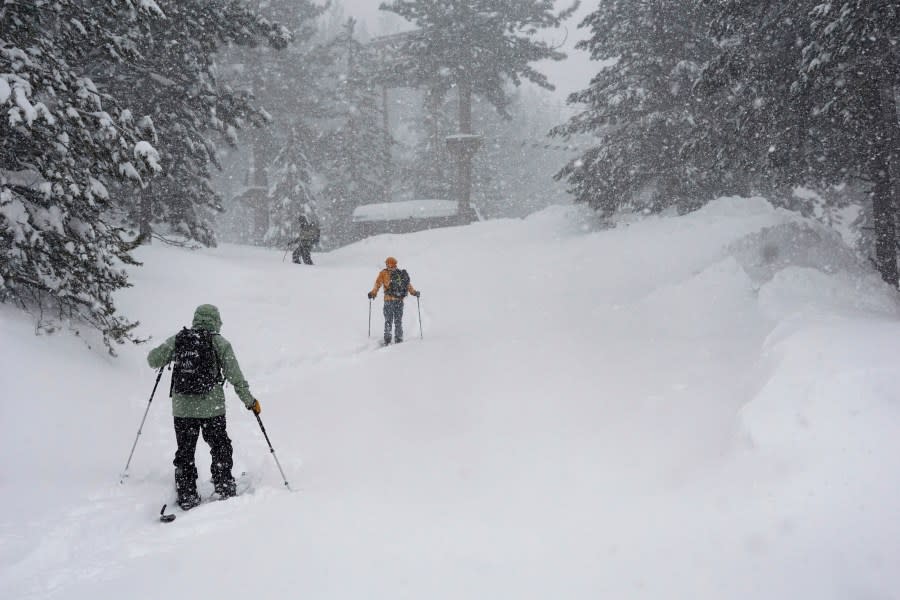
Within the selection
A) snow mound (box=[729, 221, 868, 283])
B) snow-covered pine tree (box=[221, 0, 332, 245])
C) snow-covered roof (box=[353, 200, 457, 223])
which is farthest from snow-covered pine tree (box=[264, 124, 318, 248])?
snow mound (box=[729, 221, 868, 283])

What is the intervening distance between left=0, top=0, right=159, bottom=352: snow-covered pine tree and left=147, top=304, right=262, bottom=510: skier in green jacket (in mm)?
3369

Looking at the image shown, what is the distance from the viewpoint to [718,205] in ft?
55.0

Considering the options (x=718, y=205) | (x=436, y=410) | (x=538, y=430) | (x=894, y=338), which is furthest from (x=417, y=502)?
(x=718, y=205)

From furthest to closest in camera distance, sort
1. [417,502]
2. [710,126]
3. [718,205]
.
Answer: [718,205], [710,126], [417,502]

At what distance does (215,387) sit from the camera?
18.6 ft

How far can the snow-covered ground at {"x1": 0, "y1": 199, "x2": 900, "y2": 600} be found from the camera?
150 inches

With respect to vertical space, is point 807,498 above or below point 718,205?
below

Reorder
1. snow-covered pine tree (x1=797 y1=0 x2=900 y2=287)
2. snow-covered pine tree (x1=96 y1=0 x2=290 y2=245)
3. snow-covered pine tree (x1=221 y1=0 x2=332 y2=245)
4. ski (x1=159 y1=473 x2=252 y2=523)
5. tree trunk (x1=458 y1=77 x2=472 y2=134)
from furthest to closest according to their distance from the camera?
snow-covered pine tree (x1=221 y1=0 x2=332 y2=245), tree trunk (x1=458 y1=77 x2=472 y2=134), snow-covered pine tree (x1=96 y1=0 x2=290 y2=245), snow-covered pine tree (x1=797 y1=0 x2=900 y2=287), ski (x1=159 y1=473 x2=252 y2=523)

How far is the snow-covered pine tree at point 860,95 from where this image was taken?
8.50m

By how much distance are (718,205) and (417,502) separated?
14968 millimetres

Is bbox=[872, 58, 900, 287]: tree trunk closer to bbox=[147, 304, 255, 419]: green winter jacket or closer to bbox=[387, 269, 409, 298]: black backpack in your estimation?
bbox=[387, 269, 409, 298]: black backpack

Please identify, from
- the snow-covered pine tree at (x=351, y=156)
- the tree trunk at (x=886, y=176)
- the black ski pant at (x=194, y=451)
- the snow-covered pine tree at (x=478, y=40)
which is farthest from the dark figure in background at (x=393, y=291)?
the snow-covered pine tree at (x=351, y=156)

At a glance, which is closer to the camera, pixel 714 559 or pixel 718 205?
pixel 714 559

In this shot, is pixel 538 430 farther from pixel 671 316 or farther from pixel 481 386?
pixel 671 316
